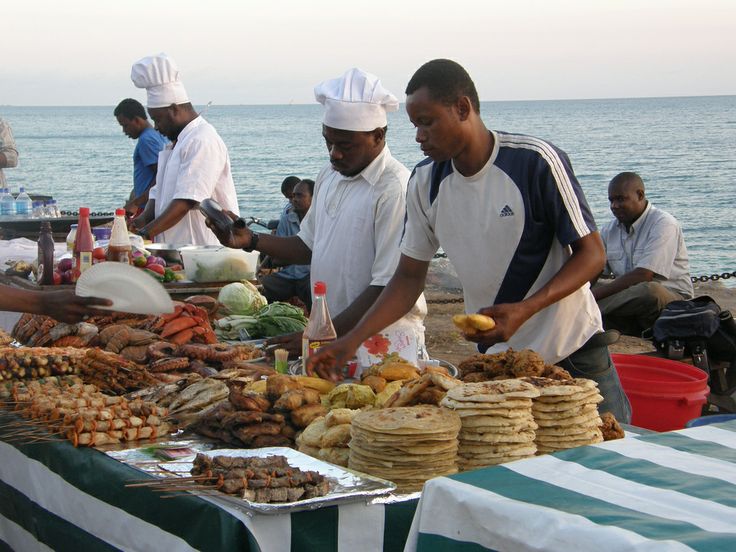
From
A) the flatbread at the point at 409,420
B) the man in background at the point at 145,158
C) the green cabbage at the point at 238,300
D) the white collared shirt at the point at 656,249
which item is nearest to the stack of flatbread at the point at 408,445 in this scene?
the flatbread at the point at 409,420

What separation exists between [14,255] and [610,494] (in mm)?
5693

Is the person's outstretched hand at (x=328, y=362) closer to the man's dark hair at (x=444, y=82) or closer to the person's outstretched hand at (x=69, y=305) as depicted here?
the person's outstretched hand at (x=69, y=305)

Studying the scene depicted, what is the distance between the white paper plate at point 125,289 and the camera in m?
3.67

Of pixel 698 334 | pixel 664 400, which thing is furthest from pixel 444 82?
pixel 698 334

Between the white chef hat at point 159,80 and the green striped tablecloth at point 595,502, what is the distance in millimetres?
5370

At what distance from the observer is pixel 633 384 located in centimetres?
579

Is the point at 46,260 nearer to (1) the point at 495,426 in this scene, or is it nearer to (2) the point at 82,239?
(2) the point at 82,239

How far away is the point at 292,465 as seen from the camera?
2.66 metres

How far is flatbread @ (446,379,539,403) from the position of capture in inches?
103

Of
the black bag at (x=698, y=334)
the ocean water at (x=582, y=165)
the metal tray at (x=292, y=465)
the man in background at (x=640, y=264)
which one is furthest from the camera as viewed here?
the ocean water at (x=582, y=165)

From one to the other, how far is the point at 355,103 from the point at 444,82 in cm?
73

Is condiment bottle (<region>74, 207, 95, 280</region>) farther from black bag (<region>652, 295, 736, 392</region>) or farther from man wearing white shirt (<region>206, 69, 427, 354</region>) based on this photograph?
black bag (<region>652, 295, 736, 392</region>)

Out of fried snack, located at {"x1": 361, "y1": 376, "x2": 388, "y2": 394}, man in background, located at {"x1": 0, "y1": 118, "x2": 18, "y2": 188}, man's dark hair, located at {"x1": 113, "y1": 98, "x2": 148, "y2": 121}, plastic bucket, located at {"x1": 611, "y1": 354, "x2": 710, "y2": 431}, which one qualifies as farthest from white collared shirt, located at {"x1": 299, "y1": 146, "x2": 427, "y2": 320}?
man in background, located at {"x1": 0, "y1": 118, "x2": 18, "y2": 188}

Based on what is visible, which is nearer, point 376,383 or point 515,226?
point 376,383
